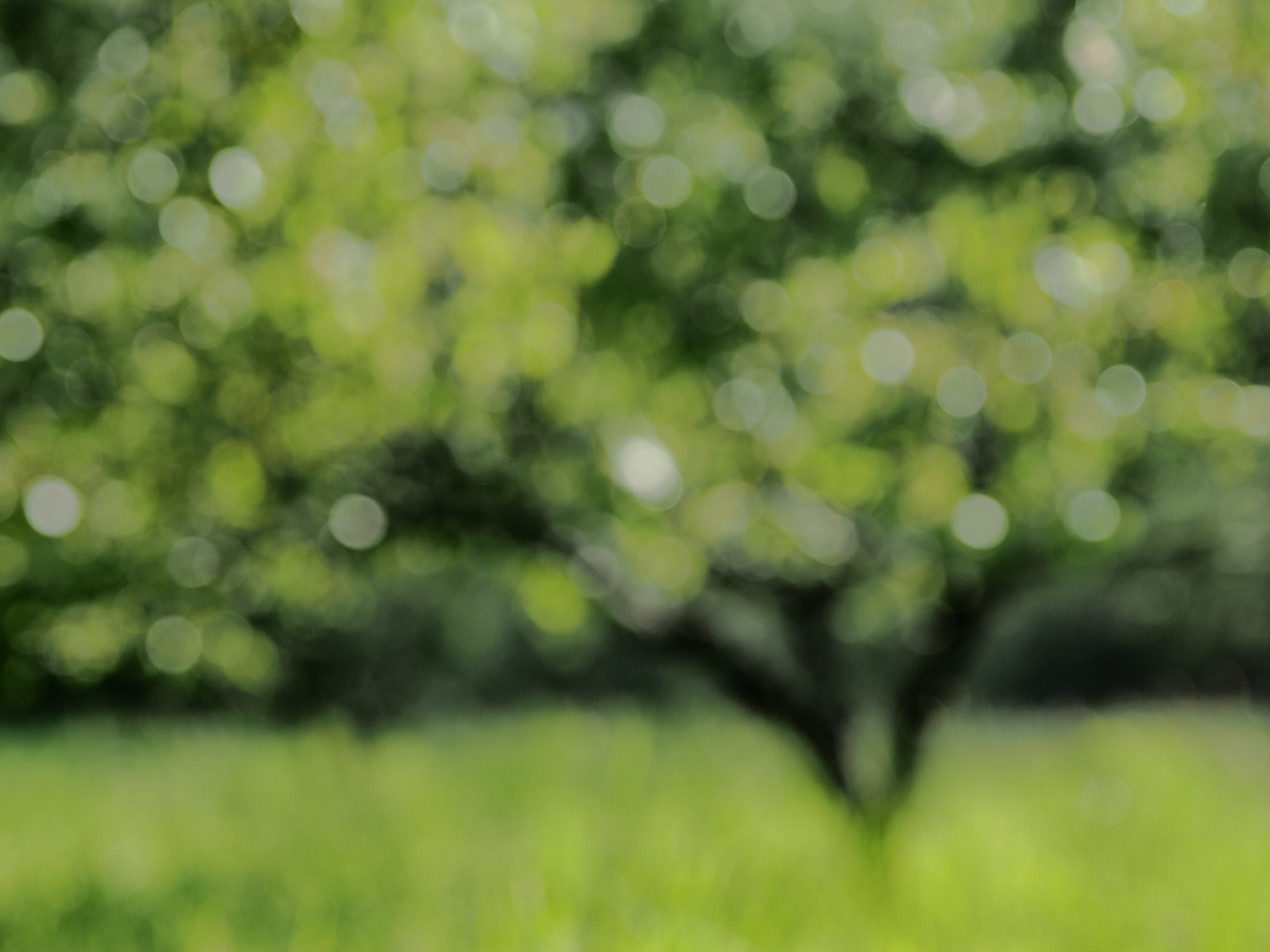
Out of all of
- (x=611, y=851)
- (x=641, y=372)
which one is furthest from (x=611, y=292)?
(x=611, y=851)

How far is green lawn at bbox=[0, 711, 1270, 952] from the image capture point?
421cm

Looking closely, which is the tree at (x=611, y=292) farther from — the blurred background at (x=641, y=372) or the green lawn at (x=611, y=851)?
the green lawn at (x=611, y=851)

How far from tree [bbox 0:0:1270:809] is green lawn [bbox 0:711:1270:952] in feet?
3.02

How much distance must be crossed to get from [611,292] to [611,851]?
2558 mm

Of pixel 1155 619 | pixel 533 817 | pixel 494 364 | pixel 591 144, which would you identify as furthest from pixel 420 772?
pixel 1155 619

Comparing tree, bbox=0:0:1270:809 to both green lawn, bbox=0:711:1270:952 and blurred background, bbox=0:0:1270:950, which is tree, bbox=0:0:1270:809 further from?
green lawn, bbox=0:711:1270:952

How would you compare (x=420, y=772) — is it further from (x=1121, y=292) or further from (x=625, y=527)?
(x=1121, y=292)

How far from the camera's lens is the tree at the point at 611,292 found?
3766 millimetres

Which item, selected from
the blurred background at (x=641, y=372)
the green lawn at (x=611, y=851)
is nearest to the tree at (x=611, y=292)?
the blurred background at (x=641, y=372)

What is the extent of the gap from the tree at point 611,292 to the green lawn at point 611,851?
92 cm

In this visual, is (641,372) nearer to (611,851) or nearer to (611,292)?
(611,292)

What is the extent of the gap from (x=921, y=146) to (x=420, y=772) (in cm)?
657

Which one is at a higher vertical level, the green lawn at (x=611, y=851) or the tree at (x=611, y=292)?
the tree at (x=611, y=292)

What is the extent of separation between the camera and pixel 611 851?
509 cm
